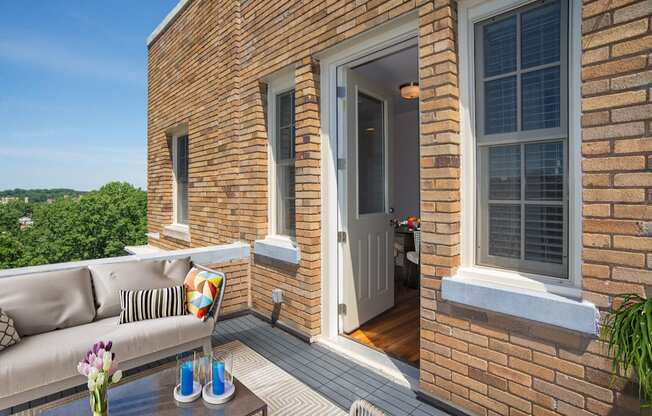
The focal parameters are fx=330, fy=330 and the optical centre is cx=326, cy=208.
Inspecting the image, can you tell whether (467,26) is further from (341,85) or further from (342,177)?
(342,177)

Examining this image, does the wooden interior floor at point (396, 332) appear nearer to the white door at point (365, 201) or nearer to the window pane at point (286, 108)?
the white door at point (365, 201)

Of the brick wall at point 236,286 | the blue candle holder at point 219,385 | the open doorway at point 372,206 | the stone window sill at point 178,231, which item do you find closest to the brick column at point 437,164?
the open doorway at point 372,206

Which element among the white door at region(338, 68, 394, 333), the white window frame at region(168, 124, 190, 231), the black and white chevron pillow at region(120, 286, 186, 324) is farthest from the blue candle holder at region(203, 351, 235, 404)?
the white window frame at region(168, 124, 190, 231)

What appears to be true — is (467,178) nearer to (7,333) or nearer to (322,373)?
(322,373)

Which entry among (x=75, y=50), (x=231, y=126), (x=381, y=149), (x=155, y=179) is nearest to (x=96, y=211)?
(x=75, y=50)

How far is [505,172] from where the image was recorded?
204 centimetres

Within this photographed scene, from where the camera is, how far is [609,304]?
1506 mm

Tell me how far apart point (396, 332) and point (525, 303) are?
69.9 inches

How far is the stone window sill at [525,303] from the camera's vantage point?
5.11ft

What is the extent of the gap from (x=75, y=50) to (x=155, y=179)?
59.0 feet

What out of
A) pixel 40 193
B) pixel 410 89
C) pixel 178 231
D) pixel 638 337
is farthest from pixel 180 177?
pixel 40 193

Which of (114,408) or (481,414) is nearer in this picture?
(114,408)

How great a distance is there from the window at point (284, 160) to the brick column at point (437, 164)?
172 cm

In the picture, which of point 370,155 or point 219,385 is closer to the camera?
point 219,385
